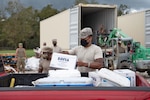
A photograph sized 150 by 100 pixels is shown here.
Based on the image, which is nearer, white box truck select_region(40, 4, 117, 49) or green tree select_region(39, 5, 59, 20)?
white box truck select_region(40, 4, 117, 49)

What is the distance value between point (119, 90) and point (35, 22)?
3580 inches

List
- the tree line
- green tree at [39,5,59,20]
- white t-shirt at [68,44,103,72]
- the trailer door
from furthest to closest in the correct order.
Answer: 1. green tree at [39,5,59,20]
2. the tree line
3. the trailer door
4. white t-shirt at [68,44,103,72]

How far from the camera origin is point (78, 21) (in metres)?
15.3

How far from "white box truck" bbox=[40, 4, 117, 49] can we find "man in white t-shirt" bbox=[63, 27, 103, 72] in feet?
30.2

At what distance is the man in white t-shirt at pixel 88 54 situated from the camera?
526 cm

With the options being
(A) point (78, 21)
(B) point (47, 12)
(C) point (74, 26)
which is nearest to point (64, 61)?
(A) point (78, 21)

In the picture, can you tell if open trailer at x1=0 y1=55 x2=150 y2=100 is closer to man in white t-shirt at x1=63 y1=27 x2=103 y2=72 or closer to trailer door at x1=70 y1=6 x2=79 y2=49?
man in white t-shirt at x1=63 y1=27 x2=103 y2=72

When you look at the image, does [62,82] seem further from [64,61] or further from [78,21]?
[78,21]

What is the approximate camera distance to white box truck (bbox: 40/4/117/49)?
51.2 ft

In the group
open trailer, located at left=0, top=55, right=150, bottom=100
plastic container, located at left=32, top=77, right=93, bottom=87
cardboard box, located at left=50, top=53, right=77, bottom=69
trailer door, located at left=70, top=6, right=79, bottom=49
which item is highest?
trailer door, located at left=70, top=6, right=79, bottom=49

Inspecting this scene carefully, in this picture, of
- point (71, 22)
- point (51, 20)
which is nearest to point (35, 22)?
point (51, 20)

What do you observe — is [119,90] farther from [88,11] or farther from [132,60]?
[88,11]

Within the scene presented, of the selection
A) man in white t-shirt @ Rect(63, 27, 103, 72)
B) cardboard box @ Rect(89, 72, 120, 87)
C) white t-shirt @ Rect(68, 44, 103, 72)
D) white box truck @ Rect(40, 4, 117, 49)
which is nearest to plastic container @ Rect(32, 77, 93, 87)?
cardboard box @ Rect(89, 72, 120, 87)

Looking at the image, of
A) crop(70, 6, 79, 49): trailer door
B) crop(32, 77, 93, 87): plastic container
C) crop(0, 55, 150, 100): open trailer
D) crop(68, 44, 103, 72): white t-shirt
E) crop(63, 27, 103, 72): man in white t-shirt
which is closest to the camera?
crop(0, 55, 150, 100): open trailer
